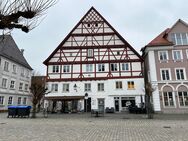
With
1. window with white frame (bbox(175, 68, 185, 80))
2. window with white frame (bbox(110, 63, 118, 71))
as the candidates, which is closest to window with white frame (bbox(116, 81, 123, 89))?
window with white frame (bbox(110, 63, 118, 71))

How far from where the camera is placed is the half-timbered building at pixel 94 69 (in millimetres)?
27625

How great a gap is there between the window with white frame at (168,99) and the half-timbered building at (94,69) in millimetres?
3540

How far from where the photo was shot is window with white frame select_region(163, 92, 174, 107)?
2444cm

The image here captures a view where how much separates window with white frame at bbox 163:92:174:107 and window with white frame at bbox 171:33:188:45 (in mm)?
8263

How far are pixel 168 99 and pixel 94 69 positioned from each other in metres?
12.8

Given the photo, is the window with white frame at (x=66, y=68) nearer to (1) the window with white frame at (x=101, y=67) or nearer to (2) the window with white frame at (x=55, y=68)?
(2) the window with white frame at (x=55, y=68)

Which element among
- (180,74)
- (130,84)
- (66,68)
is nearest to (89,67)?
(66,68)

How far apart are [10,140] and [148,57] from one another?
24.0 meters

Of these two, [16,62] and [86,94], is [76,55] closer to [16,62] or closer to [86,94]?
[86,94]

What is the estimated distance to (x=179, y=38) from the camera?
86.3 ft

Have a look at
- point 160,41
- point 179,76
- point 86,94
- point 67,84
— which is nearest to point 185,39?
point 160,41

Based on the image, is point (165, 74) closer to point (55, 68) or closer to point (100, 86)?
point (100, 86)

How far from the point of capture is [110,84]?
28047 mm

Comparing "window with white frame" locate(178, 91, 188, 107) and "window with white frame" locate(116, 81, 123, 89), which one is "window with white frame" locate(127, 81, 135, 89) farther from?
"window with white frame" locate(178, 91, 188, 107)
